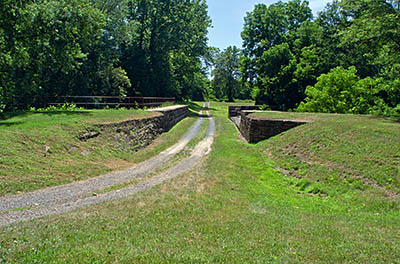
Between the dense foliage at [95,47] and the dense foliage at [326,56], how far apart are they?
35.5 ft

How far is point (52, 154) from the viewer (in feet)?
36.0

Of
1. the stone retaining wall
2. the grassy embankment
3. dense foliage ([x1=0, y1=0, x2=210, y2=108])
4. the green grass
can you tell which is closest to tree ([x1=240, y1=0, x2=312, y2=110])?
dense foliage ([x1=0, y1=0, x2=210, y2=108])

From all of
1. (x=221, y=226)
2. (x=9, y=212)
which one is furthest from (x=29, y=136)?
(x=221, y=226)

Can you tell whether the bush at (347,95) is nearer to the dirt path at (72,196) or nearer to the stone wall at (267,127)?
the stone wall at (267,127)

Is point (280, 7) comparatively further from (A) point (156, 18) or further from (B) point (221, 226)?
(B) point (221, 226)

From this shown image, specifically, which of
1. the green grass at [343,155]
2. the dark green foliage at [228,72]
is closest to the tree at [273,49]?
the green grass at [343,155]

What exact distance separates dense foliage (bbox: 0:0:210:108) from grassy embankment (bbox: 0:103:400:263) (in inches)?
561

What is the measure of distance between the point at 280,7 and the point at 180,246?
40731 mm

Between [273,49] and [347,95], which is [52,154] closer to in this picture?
[347,95]

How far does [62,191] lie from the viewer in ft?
27.1

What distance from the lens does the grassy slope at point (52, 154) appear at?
8.72m

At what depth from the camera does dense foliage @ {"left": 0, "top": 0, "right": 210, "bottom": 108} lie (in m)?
17.7

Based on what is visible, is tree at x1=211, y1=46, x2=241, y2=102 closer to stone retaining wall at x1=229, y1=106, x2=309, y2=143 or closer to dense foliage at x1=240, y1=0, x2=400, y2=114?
dense foliage at x1=240, y1=0, x2=400, y2=114

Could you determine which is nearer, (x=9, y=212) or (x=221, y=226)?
(x=221, y=226)
